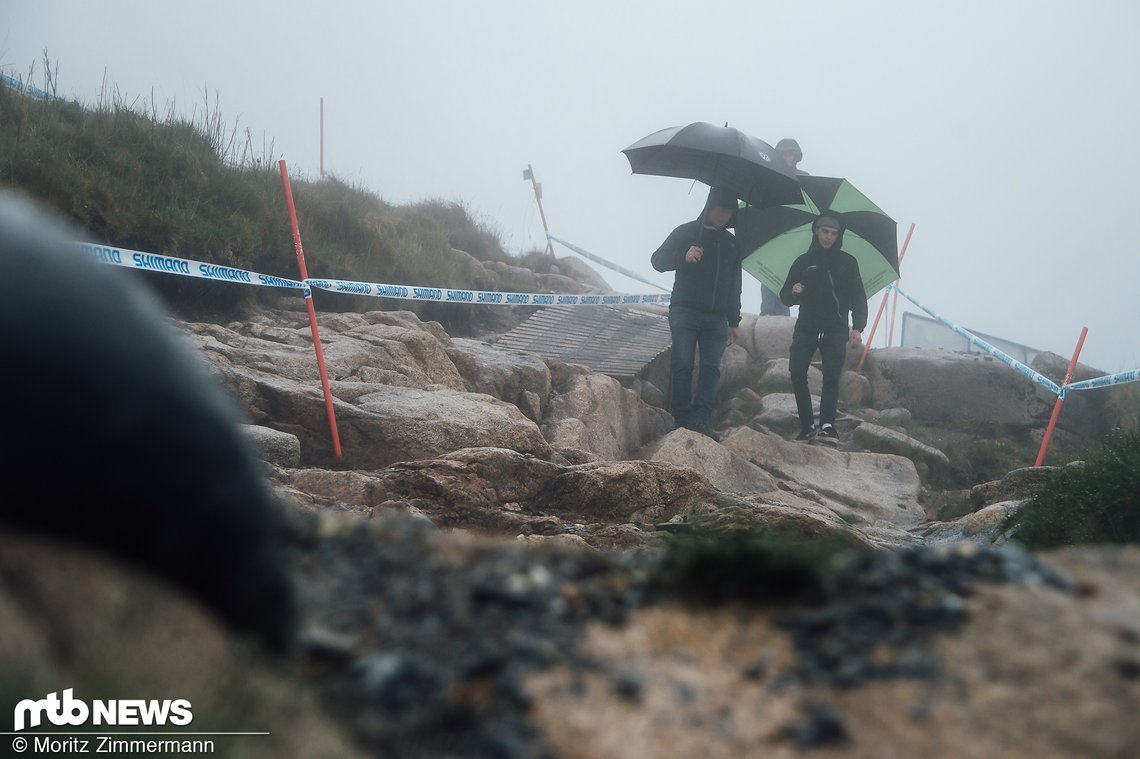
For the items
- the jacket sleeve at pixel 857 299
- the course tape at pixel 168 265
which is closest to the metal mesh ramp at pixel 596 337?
the jacket sleeve at pixel 857 299

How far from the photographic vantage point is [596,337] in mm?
13164

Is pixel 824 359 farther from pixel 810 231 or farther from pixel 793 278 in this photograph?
pixel 810 231

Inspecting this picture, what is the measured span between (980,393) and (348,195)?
408 inches

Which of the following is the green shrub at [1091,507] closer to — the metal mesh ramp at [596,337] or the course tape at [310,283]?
the course tape at [310,283]

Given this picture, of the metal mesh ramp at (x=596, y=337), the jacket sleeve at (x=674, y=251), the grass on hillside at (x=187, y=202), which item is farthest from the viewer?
the metal mesh ramp at (x=596, y=337)

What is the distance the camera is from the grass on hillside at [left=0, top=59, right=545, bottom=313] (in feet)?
30.1

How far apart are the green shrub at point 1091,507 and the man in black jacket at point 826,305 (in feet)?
16.6

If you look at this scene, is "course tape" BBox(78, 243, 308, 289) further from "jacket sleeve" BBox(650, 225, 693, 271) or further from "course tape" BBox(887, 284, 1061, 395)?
"course tape" BBox(887, 284, 1061, 395)

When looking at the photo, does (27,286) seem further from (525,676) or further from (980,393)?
(980,393)

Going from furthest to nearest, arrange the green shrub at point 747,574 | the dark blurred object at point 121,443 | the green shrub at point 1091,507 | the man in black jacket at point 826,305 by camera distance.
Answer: the man in black jacket at point 826,305, the green shrub at point 1091,507, the green shrub at point 747,574, the dark blurred object at point 121,443

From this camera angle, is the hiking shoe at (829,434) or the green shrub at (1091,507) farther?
the hiking shoe at (829,434)

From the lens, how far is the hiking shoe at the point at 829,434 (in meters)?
11.1

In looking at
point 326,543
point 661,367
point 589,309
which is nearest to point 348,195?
point 589,309

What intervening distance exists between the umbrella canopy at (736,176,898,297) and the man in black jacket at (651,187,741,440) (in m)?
1.35
